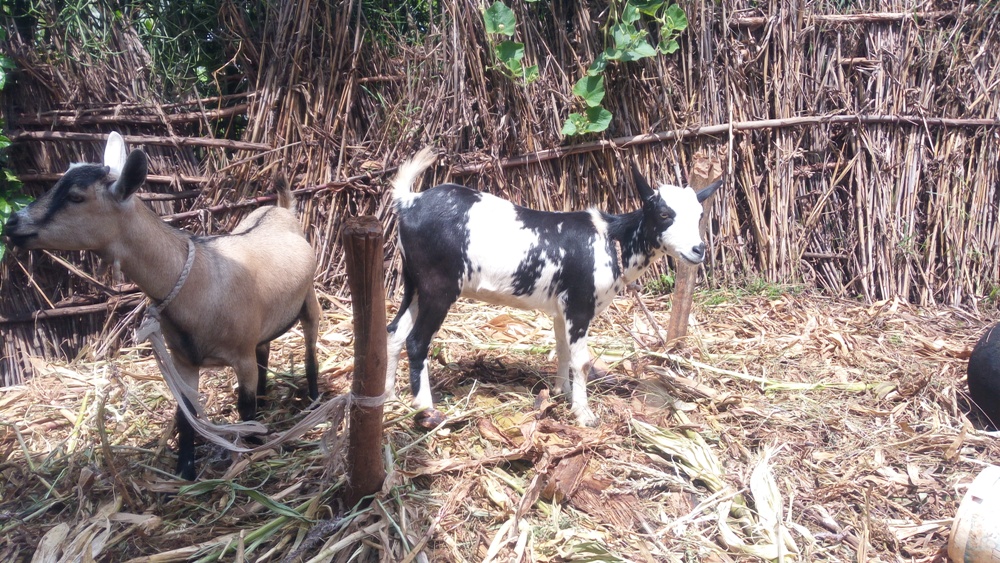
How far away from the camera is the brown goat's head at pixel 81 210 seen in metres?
2.50

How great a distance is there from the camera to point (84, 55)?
177 inches

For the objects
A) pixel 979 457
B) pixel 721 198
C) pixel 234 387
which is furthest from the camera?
pixel 721 198

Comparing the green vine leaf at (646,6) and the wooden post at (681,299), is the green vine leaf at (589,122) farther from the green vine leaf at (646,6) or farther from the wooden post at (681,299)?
the wooden post at (681,299)

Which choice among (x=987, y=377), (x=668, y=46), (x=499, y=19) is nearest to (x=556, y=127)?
(x=499, y=19)

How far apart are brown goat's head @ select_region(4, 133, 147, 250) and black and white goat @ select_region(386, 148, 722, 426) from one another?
4.75ft

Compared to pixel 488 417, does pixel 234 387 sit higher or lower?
higher

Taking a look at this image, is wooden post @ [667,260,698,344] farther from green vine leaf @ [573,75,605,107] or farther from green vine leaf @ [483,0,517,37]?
green vine leaf @ [483,0,517,37]

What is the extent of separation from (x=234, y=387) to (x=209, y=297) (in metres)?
1.40

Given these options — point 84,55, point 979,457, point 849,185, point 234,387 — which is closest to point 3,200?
point 84,55

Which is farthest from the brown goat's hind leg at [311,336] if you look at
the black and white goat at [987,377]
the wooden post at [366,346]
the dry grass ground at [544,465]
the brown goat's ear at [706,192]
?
the black and white goat at [987,377]

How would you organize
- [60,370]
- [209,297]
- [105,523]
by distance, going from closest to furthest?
[105,523] → [209,297] → [60,370]

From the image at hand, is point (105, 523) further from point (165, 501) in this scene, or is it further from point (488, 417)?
point (488, 417)

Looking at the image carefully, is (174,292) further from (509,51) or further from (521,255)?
(509,51)

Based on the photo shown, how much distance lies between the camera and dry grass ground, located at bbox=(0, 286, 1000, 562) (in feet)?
8.95
